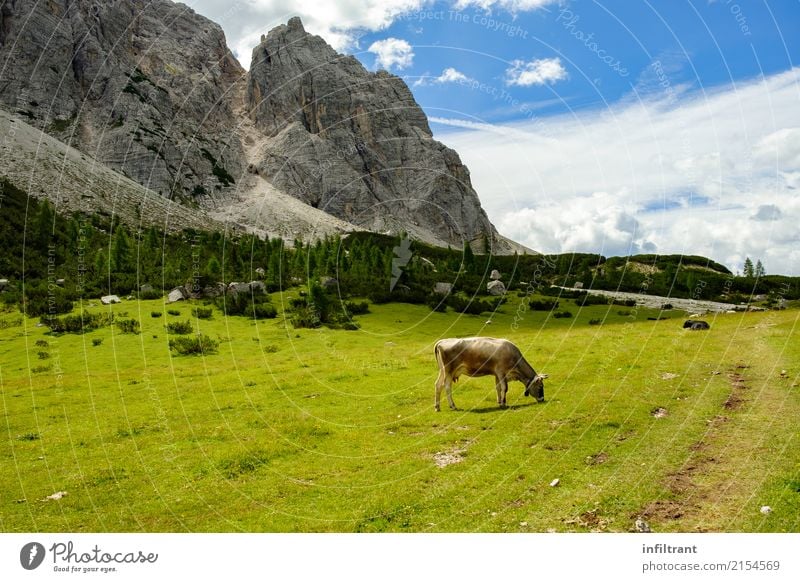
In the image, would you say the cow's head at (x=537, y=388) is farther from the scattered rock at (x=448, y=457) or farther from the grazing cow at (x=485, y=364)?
the scattered rock at (x=448, y=457)

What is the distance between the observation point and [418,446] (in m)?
16.0

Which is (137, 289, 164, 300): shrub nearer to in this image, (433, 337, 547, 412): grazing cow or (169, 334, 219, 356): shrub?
(169, 334, 219, 356): shrub

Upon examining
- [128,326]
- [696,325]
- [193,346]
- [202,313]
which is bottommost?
[193,346]

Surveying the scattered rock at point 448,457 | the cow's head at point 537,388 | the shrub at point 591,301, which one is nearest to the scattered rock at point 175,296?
the shrub at point 591,301

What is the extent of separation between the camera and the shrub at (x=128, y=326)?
47.1 metres

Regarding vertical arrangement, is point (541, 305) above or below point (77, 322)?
above

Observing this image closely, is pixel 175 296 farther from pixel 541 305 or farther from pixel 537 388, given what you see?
pixel 537 388

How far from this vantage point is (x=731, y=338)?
100 ft

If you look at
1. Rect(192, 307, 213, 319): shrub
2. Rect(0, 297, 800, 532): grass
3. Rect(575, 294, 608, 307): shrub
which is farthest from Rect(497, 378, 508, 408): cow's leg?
Rect(575, 294, 608, 307): shrub

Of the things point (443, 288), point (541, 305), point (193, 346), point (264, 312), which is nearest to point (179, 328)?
point (193, 346)

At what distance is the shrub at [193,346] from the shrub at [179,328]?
366cm
